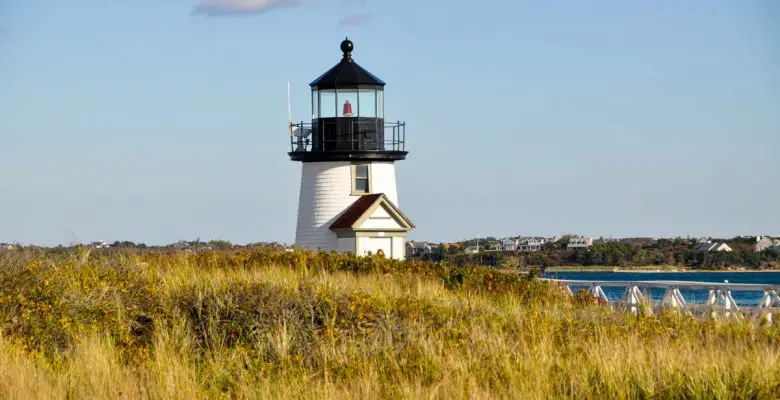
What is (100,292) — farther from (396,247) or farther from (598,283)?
(396,247)

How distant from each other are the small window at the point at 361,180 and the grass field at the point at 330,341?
44.2 ft

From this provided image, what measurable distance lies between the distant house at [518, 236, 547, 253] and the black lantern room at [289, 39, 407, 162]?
145 ft

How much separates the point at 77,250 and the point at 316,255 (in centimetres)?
454

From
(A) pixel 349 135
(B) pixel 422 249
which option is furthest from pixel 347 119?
(B) pixel 422 249

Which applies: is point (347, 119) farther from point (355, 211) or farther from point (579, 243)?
point (579, 243)

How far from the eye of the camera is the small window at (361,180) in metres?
31.7

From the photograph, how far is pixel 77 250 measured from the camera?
18719 millimetres

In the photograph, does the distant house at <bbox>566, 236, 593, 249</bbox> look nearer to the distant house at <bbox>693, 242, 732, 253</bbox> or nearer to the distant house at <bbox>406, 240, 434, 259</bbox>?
the distant house at <bbox>693, 242, 732, 253</bbox>

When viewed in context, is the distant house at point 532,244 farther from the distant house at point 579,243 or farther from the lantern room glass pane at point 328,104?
the lantern room glass pane at point 328,104

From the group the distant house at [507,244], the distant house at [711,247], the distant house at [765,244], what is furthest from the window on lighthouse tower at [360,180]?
the distant house at [765,244]

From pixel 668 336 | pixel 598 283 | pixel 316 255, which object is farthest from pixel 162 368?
pixel 598 283

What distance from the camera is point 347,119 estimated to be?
3147cm

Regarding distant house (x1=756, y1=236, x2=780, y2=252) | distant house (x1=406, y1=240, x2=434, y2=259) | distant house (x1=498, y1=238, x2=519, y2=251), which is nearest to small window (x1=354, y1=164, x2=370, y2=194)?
distant house (x1=406, y1=240, x2=434, y2=259)

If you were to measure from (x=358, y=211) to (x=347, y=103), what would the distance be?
2828 millimetres
